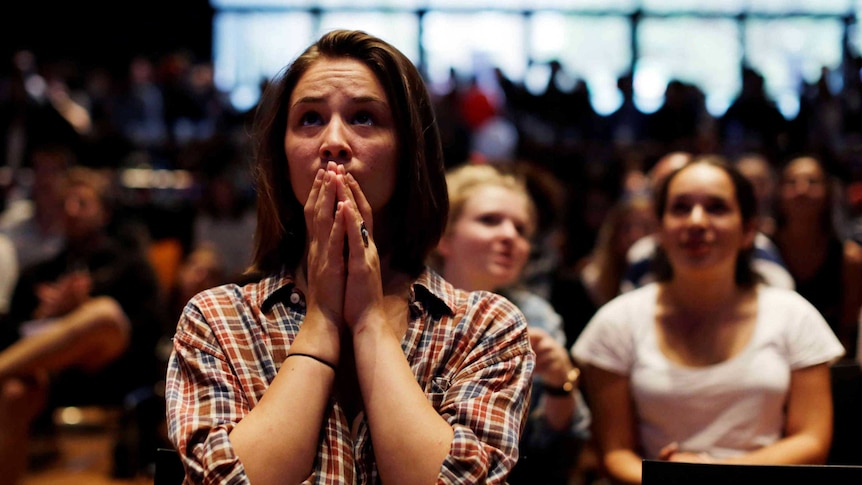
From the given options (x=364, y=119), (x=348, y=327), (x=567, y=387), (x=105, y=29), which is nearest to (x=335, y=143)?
(x=364, y=119)

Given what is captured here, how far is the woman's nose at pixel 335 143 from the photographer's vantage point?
1360 millimetres

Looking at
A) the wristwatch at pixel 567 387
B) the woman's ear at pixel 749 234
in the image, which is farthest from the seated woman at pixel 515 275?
the woman's ear at pixel 749 234

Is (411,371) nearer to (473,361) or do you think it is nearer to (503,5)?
(473,361)

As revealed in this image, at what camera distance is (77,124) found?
26.1 feet

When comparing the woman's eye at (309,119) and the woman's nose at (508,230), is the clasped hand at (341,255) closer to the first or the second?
the woman's eye at (309,119)

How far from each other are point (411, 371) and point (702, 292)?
1.23 metres

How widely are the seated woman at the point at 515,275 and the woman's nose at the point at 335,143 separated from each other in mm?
871

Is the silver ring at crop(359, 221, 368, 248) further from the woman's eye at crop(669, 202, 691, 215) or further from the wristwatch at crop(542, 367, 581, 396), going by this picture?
the woman's eye at crop(669, 202, 691, 215)

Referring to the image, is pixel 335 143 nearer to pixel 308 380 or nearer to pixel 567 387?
pixel 308 380

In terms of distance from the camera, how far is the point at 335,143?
1358 mm

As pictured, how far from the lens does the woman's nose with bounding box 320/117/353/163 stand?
4.46 feet

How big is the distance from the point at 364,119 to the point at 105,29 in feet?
35.9

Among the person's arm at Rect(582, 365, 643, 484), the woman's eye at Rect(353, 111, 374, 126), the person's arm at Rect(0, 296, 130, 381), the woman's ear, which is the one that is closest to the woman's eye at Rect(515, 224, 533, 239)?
the person's arm at Rect(582, 365, 643, 484)

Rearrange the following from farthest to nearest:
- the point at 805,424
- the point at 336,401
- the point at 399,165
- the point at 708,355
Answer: the point at 708,355, the point at 805,424, the point at 399,165, the point at 336,401
